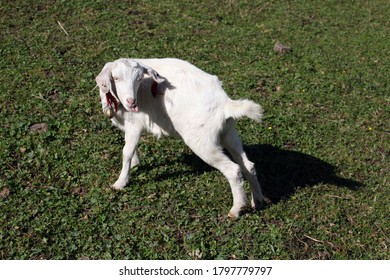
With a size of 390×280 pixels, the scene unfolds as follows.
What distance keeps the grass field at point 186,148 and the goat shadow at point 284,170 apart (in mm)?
22

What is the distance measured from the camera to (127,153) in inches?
245

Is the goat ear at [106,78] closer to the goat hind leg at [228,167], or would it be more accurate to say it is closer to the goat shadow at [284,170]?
the goat hind leg at [228,167]

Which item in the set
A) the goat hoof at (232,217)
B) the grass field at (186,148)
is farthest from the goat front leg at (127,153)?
the goat hoof at (232,217)

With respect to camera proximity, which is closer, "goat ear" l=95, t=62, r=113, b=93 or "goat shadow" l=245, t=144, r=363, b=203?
"goat ear" l=95, t=62, r=113, b=93

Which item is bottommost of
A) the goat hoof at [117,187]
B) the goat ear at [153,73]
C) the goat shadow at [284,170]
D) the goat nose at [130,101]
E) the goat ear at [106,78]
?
the goat hoof at [117,187]

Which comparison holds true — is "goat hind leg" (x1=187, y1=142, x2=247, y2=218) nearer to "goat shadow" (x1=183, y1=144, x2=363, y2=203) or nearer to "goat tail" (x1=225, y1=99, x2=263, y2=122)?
"goat tail" (x1=225, y1=99, x2=263, y2=122)

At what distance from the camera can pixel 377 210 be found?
643 centimetres

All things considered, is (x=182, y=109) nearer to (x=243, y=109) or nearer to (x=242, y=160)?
(x=243, y=109)

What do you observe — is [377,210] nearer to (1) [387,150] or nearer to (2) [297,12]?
(1) [387,150]

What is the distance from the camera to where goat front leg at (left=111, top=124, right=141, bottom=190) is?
244 inches

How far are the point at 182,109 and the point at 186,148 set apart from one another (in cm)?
167

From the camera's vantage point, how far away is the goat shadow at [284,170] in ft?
22.1

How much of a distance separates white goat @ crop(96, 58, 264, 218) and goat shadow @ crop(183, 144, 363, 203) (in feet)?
1.87

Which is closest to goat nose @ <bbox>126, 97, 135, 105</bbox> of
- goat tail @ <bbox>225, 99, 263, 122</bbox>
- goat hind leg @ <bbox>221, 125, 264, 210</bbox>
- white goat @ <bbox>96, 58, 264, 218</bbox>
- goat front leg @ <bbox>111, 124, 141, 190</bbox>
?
white goat @ <bbox>96, 58, 264, 218</bbox>
